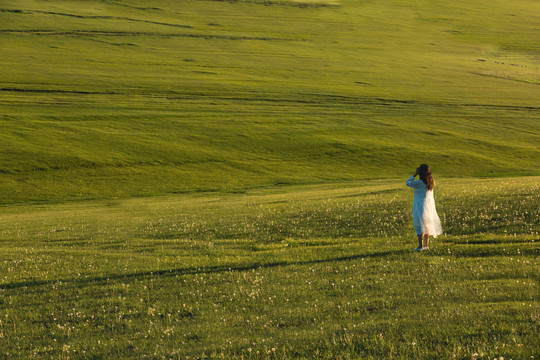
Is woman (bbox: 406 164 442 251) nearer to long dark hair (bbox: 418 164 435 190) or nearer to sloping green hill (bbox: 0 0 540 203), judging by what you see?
long dark hair (bbox: 418 164 435 190)

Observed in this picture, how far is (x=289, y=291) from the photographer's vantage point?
13594 millimetres

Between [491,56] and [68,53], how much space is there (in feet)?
481

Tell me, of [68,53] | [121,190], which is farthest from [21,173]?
[68,53]

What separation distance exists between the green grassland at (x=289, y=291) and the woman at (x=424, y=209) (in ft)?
2.08

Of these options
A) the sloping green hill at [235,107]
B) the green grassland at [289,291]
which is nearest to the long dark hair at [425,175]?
the green grassland at [289,291]

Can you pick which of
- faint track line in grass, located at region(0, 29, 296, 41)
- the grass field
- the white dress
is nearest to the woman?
the white dress

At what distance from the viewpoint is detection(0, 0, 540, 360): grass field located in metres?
11.0

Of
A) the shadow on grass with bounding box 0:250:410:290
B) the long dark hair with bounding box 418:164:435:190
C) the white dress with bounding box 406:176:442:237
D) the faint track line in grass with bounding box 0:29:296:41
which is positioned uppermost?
the faint track line in grass with bounding box 0:29:296:41

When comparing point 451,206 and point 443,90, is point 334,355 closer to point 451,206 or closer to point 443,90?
point 451,206

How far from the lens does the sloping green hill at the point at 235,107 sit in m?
67.1

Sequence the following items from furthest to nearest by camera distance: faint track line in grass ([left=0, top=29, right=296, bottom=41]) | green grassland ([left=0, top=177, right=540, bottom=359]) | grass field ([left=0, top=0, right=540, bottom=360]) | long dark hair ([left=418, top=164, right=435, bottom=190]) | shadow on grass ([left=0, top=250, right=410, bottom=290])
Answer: faint track line in grass ([left=0, top=29, right=296, bottom=41]) → long dark hair ([left=418, top=164, right=435, bottom=190]) → shadow on grass ([left=0, top=250, right=410, bottom=290]) → grass field ([left=0, top=0, right=540, bottom=360]) → green grassland ([left=0, top=177, right=540, bottom=359])

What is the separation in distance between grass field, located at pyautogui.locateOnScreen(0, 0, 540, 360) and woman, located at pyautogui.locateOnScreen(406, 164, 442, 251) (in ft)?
2.49

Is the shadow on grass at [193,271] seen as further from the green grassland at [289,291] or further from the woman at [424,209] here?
the woman at [424,209]

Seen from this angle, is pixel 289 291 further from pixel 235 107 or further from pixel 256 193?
pixel 235 107
